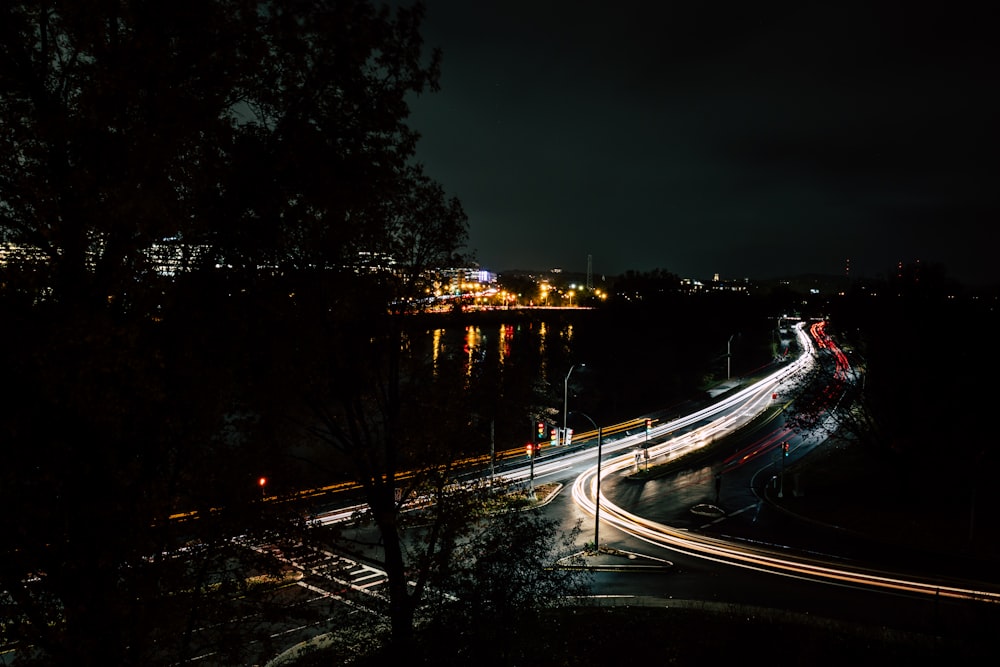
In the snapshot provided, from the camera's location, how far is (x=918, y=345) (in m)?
29.3

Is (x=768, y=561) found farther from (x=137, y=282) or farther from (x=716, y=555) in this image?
(x=137, y=282)

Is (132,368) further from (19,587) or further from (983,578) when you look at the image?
(983,578)

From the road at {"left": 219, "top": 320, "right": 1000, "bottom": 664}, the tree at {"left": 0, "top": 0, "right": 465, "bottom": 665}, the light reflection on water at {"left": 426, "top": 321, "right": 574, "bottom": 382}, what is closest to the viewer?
the tree at {"left": 0, "top": 0, "right": 465, "bottom": 665}

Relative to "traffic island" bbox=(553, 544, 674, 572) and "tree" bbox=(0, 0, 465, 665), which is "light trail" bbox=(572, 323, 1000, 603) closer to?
"traffic island" bbox=(553, 544, 674, 572)

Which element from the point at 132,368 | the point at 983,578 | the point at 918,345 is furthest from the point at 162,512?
the point at 918,345

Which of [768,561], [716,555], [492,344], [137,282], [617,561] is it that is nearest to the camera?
[137,282]

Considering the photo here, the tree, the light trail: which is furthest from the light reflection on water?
the light trail

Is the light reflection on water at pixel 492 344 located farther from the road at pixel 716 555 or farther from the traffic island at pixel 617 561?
the traffic island at pixel 617 561

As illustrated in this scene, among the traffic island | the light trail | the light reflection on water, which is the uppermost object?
the light reflection on water

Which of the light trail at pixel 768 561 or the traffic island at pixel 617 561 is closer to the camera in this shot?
the light trail at pixel 768 561

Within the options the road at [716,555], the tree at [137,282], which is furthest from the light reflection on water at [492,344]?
the tree at [137,282]

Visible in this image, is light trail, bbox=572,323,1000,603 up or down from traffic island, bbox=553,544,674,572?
up

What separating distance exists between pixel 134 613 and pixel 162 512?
124cm

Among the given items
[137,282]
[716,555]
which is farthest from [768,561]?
[137,282]
